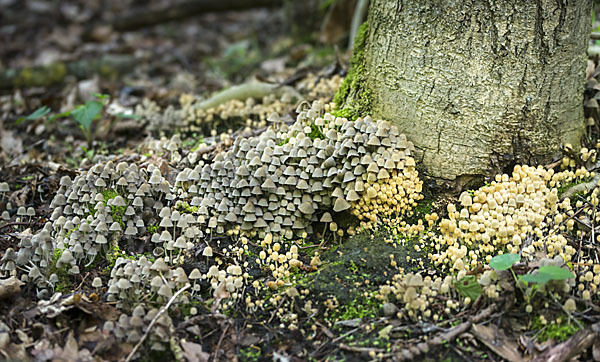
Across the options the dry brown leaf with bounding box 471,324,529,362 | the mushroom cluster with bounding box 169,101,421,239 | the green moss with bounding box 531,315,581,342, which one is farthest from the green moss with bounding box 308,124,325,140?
the green moss with bounding box 531,315,581,342

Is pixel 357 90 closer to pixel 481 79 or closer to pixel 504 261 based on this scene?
pixel 481 79

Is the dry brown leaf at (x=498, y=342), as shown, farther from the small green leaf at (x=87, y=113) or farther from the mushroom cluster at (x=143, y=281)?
the small green leaf at (x=87, y=113)

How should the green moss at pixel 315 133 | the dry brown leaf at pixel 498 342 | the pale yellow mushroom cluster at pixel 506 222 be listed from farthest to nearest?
the green moss at pixel 315 133
the pale yellow mushroom cluster at pixel 506 222
the dry brown leaf at pixel 498 342

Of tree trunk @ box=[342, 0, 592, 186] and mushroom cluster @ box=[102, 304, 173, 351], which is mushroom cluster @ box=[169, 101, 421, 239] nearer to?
tree trunk @ box=[342, 0, 592, 186]

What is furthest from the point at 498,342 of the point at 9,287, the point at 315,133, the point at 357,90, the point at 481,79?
the point at 9,287

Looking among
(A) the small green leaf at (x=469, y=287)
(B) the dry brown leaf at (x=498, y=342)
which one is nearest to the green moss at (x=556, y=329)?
(B) the dry brown leaf at (x=498, y=342)

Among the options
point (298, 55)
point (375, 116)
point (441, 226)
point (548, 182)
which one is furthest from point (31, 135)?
point (548, 182)
